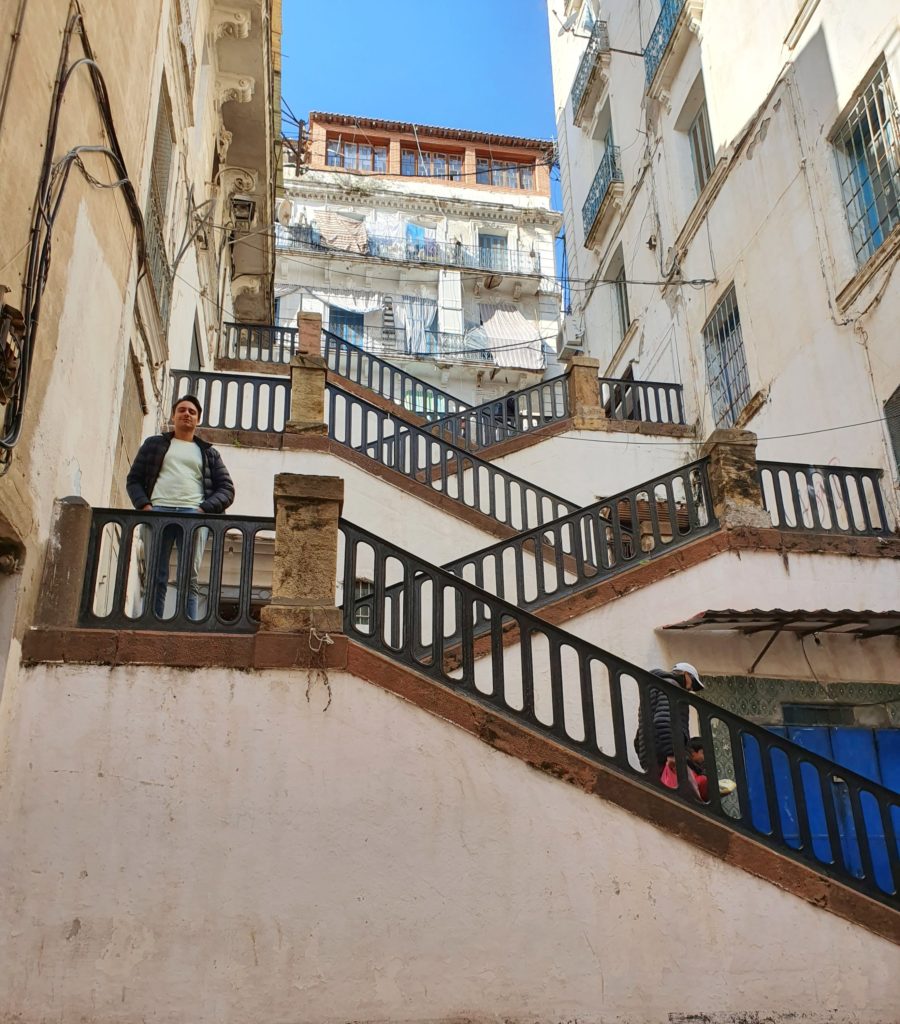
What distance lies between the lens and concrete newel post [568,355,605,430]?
14109mm

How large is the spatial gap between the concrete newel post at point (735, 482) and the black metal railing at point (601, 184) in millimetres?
11200

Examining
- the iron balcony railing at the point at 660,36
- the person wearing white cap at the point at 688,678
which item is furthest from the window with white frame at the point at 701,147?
the person wearing white cap at the point at 688,678

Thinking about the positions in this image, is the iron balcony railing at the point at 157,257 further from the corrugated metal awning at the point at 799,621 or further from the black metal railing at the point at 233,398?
the corrugated metal awning at the point at 799,621

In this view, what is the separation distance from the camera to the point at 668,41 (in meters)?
16.7

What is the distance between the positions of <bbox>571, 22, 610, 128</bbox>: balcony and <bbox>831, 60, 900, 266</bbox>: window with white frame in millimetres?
10126

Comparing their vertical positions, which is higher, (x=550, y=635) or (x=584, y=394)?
(x=584, y=394)

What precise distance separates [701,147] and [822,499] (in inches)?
339

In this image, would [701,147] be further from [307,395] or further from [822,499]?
[307,395]

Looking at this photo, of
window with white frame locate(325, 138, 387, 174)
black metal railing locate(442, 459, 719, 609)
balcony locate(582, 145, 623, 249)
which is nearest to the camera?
black metal railing locate(442, 459, 719, 609)

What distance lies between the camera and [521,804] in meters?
6.00

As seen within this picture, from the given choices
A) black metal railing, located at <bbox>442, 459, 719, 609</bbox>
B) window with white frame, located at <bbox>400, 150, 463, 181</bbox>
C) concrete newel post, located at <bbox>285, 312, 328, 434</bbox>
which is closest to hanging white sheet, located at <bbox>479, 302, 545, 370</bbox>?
window with white frame, located at <bbox>400, 150, 463, 181</bbox>

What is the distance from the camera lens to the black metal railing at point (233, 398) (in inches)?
452

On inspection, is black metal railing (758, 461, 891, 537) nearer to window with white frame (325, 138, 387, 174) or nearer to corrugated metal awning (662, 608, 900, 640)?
corrugated metal awning (662, 608, 900, 640)

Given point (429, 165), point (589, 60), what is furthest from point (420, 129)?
point (589, 60)
